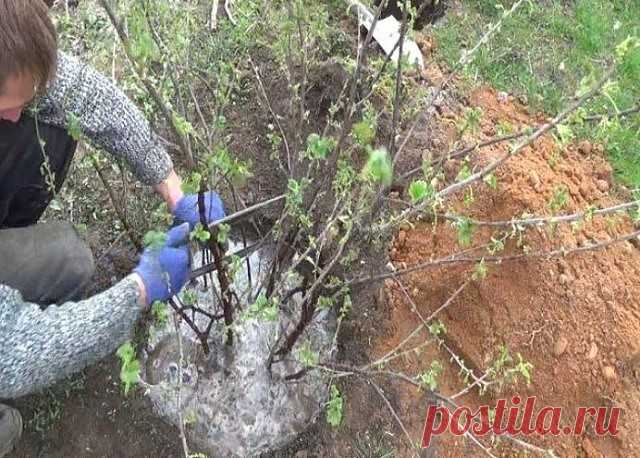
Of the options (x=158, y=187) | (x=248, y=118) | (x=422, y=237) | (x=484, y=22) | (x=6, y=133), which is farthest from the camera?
(x=484, y=22)

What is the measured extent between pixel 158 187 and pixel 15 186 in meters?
0.40

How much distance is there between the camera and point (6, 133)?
1826 mm

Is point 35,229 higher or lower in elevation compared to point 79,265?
higher

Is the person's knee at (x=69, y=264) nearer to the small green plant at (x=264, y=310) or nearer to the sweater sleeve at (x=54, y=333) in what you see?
the sweater sleeve at (x=54, y=333)

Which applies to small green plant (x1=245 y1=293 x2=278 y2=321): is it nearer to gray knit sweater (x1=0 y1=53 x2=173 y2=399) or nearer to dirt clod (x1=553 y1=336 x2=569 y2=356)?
gray knit sweater (x1=0 y1=53 x2=173 y2=399)

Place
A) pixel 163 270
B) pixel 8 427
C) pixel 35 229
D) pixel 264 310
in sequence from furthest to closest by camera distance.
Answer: pixel 35 229, pixel 8 427, pixel 163 270, pixel 264 310

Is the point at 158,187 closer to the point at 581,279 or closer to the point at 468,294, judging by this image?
the point at 468,294

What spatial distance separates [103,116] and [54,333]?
66 cm

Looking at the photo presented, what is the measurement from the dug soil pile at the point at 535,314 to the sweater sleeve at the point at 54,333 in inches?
38.9

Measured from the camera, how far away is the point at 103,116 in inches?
75.8

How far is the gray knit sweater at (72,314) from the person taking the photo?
1553mm

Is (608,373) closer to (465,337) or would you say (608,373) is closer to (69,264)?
(465,337)

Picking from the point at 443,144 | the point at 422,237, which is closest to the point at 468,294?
the point at 422,237

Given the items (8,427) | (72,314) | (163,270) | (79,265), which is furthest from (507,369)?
(8,427)
